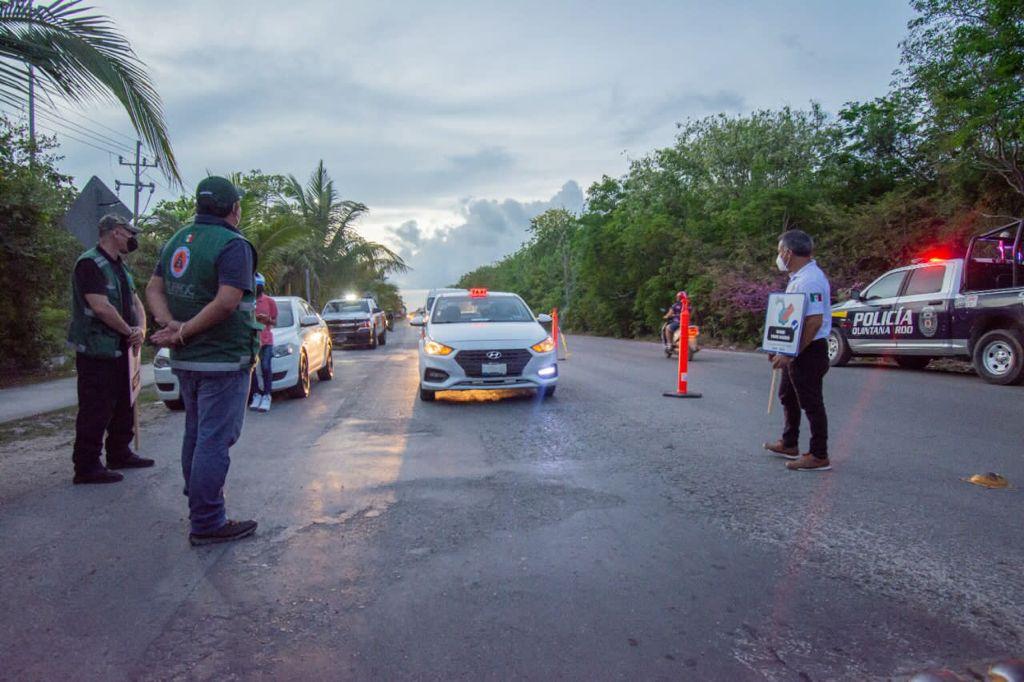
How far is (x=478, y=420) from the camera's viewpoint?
795 cm

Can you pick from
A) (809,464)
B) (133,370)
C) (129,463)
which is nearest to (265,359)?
(129,463)

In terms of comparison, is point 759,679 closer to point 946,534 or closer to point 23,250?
point 946,534

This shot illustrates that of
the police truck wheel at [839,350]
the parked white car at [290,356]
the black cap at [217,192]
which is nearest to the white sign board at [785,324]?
the black cap at [217,192]

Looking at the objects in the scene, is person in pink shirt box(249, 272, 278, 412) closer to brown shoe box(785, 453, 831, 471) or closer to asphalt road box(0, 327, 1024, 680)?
asphalt road box(0, 327, 1024, 680)

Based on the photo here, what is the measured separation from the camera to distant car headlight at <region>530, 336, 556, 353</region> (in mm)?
9062

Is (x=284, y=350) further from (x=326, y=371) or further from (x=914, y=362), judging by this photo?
(x=914, y=362)

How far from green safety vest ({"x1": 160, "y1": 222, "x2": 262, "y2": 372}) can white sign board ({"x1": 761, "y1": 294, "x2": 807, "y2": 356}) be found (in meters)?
4.02

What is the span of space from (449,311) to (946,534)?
7.43m

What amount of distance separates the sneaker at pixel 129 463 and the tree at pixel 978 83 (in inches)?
598

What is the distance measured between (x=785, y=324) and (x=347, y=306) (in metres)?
20.8

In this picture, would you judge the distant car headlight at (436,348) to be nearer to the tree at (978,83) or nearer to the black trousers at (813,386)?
the black trousers at (813,386)

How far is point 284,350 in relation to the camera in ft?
32.8

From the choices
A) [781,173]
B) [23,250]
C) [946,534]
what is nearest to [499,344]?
Result: [946,534]

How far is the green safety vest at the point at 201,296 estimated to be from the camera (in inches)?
153
